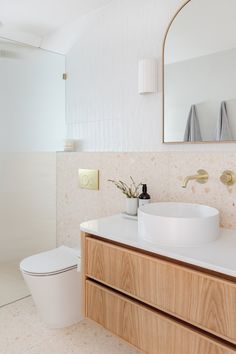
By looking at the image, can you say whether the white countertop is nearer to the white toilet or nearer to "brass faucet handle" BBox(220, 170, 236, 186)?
"brass faucet handle" BBox(220, 170, 236, 186)

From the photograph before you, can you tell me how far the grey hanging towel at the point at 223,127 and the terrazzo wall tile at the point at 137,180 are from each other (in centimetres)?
9

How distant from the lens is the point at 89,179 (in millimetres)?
2240

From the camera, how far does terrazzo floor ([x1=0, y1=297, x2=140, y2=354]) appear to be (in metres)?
1.75

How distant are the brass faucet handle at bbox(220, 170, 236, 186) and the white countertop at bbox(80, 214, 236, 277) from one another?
0.83 feet

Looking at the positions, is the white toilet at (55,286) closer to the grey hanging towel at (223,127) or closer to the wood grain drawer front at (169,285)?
the wood grain drawer front at (169,285)

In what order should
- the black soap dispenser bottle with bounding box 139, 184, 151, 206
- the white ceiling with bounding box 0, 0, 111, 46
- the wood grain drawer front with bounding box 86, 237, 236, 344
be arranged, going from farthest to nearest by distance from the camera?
the white ceiling with bounding box 0, 0, 111, 46 → the black soap dispenser bottle with bounding box 139, 184, 151, 206 → the wood grain drawer front with bounding box 86, 237, 236, 344

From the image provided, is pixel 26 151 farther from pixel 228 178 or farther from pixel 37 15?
pixel 228 178

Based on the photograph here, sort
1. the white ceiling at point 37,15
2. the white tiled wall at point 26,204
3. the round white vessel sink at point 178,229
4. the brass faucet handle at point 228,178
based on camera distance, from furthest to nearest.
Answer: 1. the white tiled wall at point 26,204
2. the white ceiling at point 37,15
3. the brass faucet handle at point 228,178
4. the round white vessel sink at point 178,229

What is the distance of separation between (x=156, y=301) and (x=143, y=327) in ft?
0.53

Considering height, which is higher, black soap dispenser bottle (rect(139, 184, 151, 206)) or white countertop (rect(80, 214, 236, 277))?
black soap dispenser bottle (rect(139, 184, 151, 206))

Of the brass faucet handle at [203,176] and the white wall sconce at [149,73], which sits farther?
the white wall sconce at [149,73]

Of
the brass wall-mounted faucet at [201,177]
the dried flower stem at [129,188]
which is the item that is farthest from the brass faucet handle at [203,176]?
the dried flower stem at [129,188]

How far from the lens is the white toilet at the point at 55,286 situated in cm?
185

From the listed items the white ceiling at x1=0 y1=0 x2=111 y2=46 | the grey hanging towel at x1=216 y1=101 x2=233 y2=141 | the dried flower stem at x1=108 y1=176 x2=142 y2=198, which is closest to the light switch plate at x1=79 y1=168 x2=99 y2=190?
the dried flower stem at x1=108 y1=176 x2=142 y2=198
